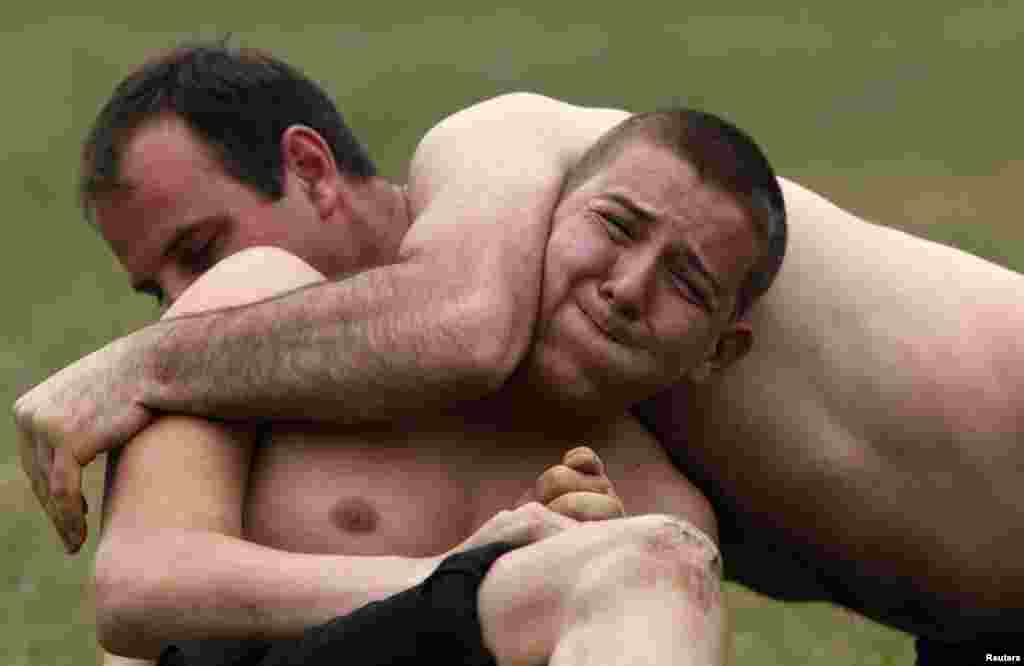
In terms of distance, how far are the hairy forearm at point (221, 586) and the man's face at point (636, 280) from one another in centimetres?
46

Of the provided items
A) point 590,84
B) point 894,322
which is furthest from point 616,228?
point 590,84

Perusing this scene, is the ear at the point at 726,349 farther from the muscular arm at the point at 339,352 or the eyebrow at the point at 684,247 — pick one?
the muscular arm at the point at 339,352

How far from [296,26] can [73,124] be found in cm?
159

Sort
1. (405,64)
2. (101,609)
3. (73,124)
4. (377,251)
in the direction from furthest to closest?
(405,64)
(73,124)
(377,251)
(101,609)

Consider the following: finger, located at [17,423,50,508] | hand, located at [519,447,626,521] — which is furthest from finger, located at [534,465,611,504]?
finger, located at [17,423,50,508]

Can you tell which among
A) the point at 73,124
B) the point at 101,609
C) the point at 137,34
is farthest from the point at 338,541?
the point at 137,34

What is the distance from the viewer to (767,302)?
4090 millimetres

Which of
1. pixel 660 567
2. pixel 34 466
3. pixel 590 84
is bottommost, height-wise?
pixel 590 84

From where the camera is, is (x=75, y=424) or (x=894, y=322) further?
(x=894, y=322)

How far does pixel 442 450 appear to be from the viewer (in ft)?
12.4

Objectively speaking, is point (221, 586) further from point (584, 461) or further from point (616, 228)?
point (616, 228)

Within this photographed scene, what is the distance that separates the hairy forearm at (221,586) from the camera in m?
3.35

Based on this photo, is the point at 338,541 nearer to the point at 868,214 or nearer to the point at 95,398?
the point at 95,398

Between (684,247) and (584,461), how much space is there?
0.40m
